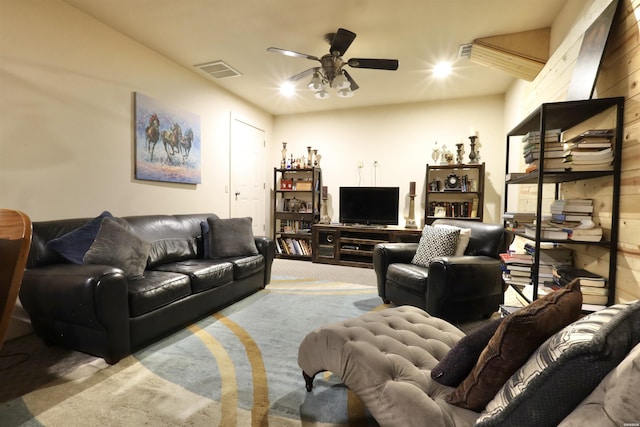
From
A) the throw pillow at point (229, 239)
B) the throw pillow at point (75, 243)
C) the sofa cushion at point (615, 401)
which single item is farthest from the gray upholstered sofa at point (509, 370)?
the throw pillow at point (229, 239)

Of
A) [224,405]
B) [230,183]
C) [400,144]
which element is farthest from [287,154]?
[224,405]

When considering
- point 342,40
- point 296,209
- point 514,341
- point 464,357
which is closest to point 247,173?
point 296,209

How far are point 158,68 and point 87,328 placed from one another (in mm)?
2848

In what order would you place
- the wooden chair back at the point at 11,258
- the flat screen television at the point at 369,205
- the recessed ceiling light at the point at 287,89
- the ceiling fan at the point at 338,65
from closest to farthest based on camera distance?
the wooden chair back at the point at 11,258, the ceiling fan at the point at 338,65, the recessed ceiling light at the point at 287,89, the flat screen television at the point at 369,205

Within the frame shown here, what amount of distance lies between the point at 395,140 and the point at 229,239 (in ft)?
10.6

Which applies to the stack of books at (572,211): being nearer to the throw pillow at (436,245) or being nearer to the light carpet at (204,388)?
the throw pillow at (436,245)

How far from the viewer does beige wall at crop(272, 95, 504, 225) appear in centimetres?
464

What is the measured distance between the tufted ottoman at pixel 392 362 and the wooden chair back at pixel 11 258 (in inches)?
46.0

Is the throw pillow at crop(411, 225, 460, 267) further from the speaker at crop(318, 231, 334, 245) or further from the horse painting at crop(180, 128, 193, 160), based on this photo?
the horse painting at crop(180, 128, 193, 160)

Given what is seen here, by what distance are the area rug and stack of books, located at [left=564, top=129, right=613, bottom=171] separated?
1.87 m

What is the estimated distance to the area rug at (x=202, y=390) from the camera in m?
1.46

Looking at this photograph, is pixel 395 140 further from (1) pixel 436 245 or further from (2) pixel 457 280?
(2) pixel 457 280

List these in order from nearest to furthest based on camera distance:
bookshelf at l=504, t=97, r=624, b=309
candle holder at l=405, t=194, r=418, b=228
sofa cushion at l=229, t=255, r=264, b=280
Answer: bookshelf at l=504, t=97, r=624, b=309 < sofa cushion at l=229, t=255, r=264, b=280 < candle holder at l=405, t=194, r=418, b=228

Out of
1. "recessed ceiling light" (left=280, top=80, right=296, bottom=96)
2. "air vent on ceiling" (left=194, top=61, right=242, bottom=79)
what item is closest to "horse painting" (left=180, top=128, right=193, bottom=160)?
"air vent on ceiling" (left=194, top=61, right=242, bottom=79)
